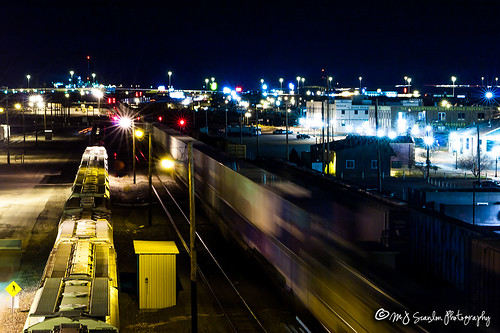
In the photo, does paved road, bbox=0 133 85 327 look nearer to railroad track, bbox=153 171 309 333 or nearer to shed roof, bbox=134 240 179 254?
shed roof, bbox=134 240 179 254

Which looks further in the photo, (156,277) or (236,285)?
(236,285)

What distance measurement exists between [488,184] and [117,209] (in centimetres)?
1572

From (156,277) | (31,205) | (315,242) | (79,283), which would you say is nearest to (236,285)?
(156,277)

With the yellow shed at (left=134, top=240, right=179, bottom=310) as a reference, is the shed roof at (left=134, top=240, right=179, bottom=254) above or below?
above

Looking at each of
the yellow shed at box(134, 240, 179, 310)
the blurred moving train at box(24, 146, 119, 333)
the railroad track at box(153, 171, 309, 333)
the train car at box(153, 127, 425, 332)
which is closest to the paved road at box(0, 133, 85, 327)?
the blurred moving train at box(24, 146, 119, 333)

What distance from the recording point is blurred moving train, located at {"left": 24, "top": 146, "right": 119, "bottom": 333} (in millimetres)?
8305

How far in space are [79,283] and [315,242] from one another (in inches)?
167

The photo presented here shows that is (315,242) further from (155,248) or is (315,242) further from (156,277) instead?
(155,248)

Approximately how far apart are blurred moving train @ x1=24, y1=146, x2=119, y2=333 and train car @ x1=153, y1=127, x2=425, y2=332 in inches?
144

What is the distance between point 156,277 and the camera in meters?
14.1

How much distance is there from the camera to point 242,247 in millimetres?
18547

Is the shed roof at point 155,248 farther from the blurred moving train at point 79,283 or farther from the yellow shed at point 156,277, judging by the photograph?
the blurred moving train at point 79,283

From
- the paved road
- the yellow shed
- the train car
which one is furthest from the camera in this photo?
the paved road

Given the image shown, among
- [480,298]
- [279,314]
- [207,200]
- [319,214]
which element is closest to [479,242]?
[480,298]
